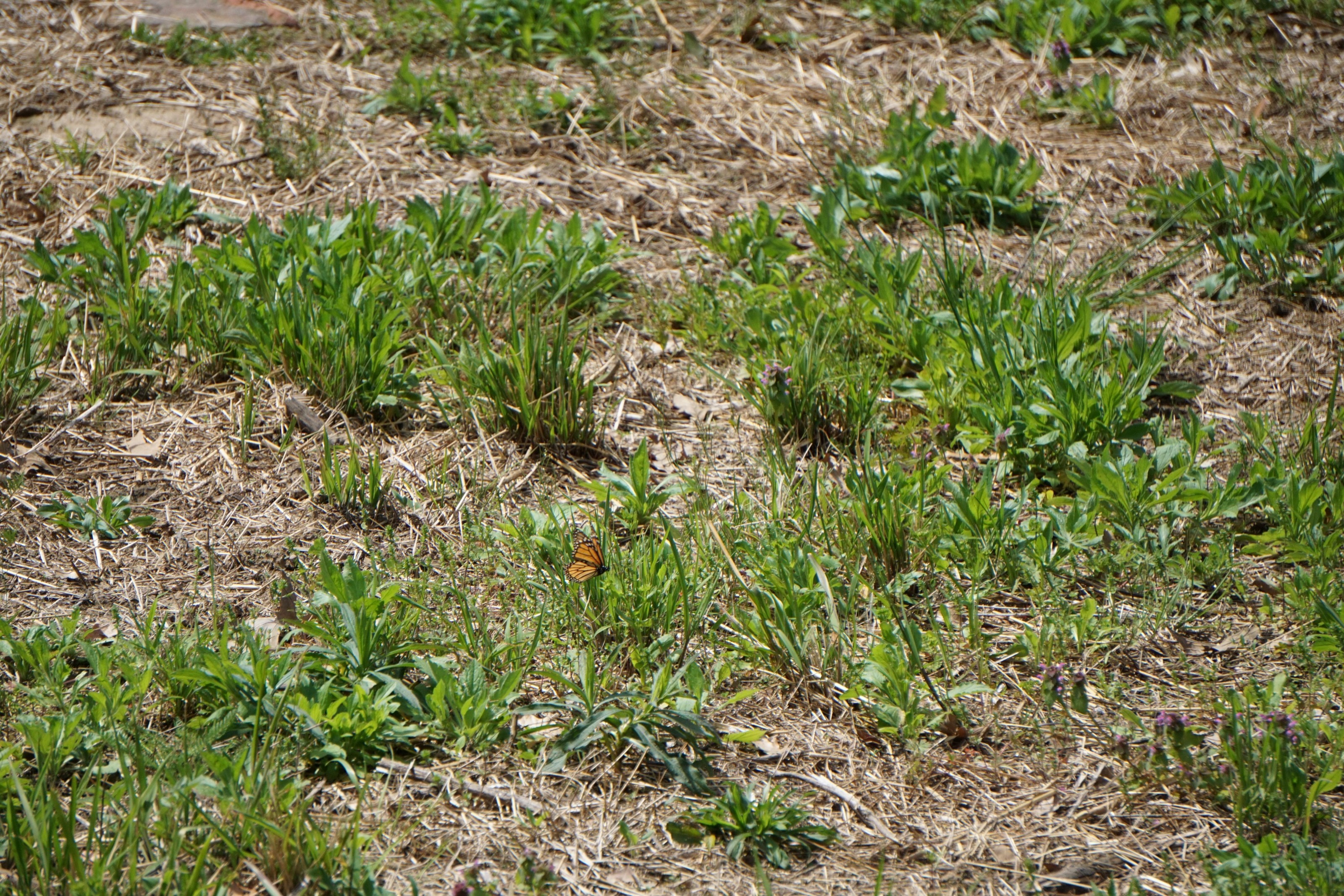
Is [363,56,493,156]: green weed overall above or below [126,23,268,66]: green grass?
below

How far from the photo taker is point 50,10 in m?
5.19

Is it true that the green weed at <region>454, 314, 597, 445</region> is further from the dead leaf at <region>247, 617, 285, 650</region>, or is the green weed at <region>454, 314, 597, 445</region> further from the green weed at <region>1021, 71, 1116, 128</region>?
the green weed at <region>1021, 71, 1116, 128</region>

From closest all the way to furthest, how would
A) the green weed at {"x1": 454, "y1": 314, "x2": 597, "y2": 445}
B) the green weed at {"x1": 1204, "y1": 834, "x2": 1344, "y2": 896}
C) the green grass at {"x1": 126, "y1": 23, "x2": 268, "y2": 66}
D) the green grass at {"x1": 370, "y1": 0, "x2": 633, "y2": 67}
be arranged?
the green weed at {"x1": 1204, "y1": 834, "x2": 1344, "y2": 896}
the green weed at {"x1": 454, "y1": 314, "x2": 597, "y2": 445}
the green grass at {"x1": 126, "y1": 23, "x2": 268, "y2": 66}
the green grass at {"x1": 370, "y1": 0, "x2": 633, "y2": 67}

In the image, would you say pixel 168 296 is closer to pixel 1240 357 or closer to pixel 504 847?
pixel 504 847

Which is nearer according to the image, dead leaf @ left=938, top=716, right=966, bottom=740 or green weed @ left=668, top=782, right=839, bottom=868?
green weed @ left=668, top=782, right=839, bottom=868

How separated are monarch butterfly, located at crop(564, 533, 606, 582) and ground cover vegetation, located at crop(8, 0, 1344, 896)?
5cm

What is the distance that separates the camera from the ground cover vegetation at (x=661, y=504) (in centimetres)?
221

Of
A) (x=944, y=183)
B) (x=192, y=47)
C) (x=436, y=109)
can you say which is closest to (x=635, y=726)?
(x=944, y=183)

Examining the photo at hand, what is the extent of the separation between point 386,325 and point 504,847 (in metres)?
1.76

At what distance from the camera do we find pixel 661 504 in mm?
3088

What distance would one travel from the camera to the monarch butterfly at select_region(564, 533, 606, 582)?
2.71 metres

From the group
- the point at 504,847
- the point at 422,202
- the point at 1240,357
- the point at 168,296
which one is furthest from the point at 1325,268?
the point at 168,296

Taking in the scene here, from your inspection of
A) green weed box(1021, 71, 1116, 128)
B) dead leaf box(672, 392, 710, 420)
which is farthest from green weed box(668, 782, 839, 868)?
green weed box(1021, 71, 1116, 128)

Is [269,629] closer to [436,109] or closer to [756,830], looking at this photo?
[756,830]
